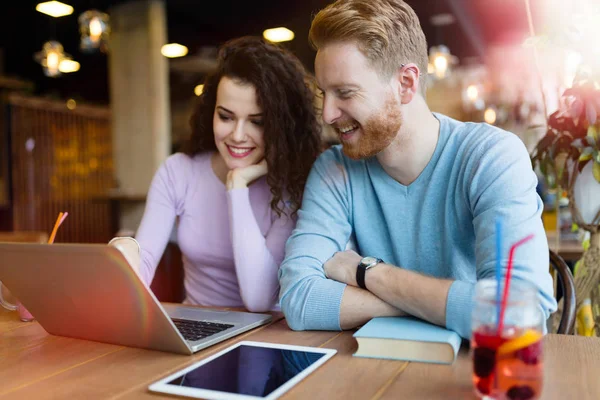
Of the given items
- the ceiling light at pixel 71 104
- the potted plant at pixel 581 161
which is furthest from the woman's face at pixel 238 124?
the ceiling light at pixel 71 104

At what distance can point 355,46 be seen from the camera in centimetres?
133

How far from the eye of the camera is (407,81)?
1.40 meters

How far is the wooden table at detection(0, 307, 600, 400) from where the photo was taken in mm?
793

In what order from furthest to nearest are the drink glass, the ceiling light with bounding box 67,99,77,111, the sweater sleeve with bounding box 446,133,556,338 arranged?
the ceiling light with bounding box 67,99,77,111 < the sweater sleeve with bounding box 446,133,556,338 < the drink glass

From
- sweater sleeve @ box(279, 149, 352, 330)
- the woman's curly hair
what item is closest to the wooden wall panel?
the woman's curly hair

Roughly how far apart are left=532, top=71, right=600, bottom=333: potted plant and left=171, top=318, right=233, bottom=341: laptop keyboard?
3.81 ft

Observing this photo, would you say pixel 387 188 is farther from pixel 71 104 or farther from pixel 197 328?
pixel 71 104

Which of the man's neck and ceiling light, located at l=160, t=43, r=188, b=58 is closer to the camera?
the man's neck

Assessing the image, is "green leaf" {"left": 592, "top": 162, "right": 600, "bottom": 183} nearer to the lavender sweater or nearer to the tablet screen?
the lavender sweater

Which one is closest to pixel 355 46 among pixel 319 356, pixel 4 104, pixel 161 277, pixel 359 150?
pixel 359 150

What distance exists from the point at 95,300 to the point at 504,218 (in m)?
0.80

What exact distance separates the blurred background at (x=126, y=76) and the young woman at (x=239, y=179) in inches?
113

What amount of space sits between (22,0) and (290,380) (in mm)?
6503

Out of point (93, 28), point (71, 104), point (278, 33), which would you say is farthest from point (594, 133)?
point (71, 104)
